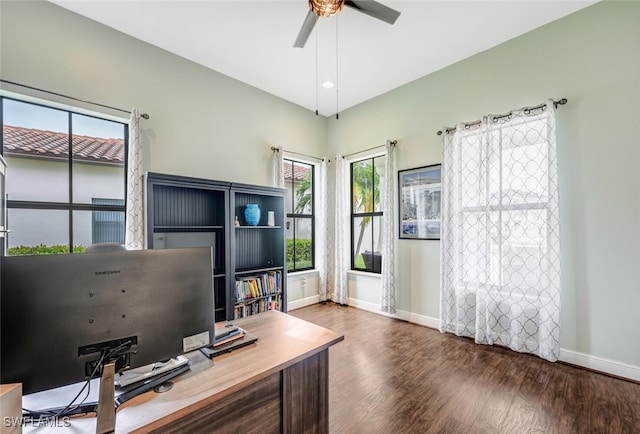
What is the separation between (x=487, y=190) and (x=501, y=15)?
66.8 inches

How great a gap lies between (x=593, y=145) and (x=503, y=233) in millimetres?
1080

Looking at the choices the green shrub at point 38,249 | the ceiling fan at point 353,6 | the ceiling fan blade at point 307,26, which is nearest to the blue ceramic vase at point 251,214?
the green shrub at point 38,249

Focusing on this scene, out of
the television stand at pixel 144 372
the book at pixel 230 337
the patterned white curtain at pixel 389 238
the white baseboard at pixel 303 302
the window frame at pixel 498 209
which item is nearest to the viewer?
the television stand at pixel 144 372

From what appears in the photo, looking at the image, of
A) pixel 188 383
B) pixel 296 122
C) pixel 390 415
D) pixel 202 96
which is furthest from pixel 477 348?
pixel 202 96

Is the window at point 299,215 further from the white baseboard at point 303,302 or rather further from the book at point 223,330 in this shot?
the book at point 223,330

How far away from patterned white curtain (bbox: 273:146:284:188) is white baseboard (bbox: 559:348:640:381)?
12.3 feet

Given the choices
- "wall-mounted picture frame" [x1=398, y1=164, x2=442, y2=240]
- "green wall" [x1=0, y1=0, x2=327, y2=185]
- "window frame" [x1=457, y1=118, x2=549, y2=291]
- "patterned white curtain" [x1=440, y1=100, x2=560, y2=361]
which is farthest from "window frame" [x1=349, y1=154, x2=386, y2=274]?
"window frame" [x1=457, y1=118, x2=549, y2=291]

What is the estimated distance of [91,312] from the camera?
891 mm

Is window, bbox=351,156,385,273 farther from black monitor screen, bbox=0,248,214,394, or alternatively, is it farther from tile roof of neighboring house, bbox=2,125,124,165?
black monitor screen, bbox=0,248,214,394

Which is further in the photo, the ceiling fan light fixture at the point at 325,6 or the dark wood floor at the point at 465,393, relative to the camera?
the ceiling fan light fixture at the point at 325,6

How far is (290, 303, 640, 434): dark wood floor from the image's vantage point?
186 centimetres

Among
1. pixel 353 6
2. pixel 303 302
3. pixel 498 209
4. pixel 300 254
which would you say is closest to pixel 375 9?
pixel 353 6

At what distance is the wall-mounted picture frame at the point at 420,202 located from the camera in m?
3.58

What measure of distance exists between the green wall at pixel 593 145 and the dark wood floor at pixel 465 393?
1.60 ft
